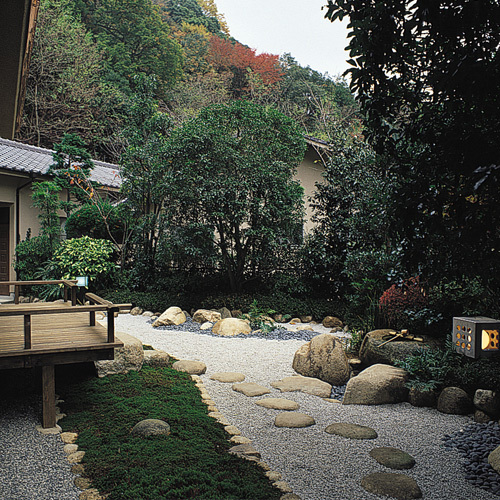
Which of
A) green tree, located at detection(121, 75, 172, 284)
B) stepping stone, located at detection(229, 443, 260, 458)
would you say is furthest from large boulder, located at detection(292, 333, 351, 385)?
green tree, located at detection(121, 75, 172, 284)

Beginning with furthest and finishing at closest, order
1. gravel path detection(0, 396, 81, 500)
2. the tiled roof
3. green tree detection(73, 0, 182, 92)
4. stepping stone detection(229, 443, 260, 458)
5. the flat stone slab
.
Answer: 1. green tree detection(73, 0, 182, 92)
2. the tiled roof
3. the flat stone slab
4. stepping stone detection(229, 443, 260, 458)
5. gravel path detection(0, 396, 81, 500)

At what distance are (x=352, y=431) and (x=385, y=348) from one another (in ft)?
6.40

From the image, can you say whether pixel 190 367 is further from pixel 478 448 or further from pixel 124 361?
pixel 478 448

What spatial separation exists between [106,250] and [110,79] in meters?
11.7

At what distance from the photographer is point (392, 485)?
299 centimetres

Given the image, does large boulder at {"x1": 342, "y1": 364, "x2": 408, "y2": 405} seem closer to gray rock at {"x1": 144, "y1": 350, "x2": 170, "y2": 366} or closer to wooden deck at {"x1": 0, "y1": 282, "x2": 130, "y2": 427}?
gray rock at {"x1": 144, "y1": 350, "x2": 170, "y2": 366}

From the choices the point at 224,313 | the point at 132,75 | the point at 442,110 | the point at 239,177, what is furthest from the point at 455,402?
the point at 132,75

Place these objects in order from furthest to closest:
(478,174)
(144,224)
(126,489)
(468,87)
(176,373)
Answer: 1. (144,224)
2. (176,373)
3. (126,489)
4. (468,87)
5. (478,174)

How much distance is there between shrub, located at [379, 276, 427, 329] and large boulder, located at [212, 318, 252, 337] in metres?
2.61

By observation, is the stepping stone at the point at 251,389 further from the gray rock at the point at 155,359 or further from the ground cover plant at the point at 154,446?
the gray rock at the point at 155,359

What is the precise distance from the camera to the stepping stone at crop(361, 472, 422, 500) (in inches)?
114

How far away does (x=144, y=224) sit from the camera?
1079cm

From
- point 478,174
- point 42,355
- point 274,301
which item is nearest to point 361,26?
point 478,174

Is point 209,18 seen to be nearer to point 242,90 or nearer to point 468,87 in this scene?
point 242,90
